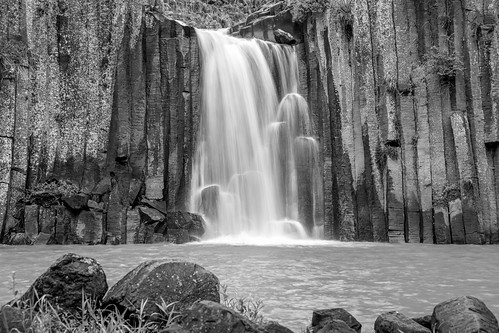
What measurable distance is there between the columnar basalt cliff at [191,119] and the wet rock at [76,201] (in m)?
0.05

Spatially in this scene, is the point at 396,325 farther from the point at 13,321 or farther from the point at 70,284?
the point at 13,321

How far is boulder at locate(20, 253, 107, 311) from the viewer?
5387 mm

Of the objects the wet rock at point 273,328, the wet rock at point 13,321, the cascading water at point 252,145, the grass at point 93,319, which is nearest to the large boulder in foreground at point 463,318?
the wet rock at point 273,328

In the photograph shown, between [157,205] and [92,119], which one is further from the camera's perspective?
[92,119]

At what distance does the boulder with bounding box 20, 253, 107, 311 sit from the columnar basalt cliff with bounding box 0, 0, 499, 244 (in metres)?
12.2

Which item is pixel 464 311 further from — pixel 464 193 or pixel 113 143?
pixel 113 143

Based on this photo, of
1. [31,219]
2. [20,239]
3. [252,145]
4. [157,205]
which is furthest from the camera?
[252,145]

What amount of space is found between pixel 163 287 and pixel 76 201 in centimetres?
1331

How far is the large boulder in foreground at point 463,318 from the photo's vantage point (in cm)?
484

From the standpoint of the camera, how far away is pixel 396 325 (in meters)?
5.09

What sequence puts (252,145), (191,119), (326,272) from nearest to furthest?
(326,272)
(252,145)
(191,119)

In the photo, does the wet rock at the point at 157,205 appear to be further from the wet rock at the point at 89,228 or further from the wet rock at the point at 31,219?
the wet rock at the point at 31,219

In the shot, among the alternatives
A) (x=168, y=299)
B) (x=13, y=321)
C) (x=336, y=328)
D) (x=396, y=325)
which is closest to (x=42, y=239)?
(x=168, y=299)

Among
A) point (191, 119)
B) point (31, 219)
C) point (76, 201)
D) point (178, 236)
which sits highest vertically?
point (191, 119)
